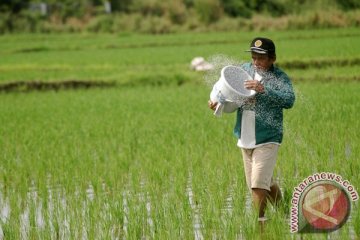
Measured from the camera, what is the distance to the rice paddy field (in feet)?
13.9

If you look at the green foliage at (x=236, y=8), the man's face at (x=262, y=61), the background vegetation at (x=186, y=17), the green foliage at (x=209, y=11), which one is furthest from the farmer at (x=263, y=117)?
the green foliage at (x=236, y=8)

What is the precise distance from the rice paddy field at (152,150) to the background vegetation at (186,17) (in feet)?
23.4

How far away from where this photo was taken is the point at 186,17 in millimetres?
28797

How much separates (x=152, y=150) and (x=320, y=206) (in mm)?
3008

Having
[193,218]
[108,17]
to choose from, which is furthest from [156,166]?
[108,17]

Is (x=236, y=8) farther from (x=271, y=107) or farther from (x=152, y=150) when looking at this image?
(x=271, y=107)

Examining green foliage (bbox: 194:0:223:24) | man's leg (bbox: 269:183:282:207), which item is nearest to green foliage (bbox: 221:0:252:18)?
green foliage (bbox: 194:0:223:24)

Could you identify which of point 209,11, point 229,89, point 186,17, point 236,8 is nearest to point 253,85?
point 229,89

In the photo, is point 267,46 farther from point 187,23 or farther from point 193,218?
point 187,23

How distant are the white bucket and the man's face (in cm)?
8

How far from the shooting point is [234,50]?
1564 cm

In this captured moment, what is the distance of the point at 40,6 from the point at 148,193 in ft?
121

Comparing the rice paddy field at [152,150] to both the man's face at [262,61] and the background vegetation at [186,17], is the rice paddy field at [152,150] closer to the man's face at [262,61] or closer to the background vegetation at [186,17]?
the man's face at [262,61]

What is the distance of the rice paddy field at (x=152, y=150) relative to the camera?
167 inches
